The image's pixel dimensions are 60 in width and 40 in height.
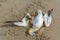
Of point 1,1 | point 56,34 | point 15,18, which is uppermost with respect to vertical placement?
point 1,1

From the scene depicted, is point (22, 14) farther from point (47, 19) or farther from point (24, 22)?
point (47, 19)

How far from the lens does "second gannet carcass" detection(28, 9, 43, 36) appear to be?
182cm

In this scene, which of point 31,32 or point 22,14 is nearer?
point 31,32

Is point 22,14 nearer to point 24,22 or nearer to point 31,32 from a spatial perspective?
point 24,22

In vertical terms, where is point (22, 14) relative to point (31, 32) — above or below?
above

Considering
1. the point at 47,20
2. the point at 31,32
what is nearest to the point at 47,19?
the point at 47,20

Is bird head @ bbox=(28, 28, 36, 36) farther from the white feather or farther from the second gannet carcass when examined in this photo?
the white feather

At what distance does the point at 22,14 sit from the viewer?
1.92m

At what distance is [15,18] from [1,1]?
0.71ft

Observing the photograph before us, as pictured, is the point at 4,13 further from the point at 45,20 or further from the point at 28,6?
the point at 45,20

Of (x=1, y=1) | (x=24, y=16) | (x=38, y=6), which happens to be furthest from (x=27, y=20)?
(x=1, y=1)

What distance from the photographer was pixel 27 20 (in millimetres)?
1878

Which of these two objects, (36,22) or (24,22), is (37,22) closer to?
(36,22)

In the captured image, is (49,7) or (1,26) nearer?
(1,26)
